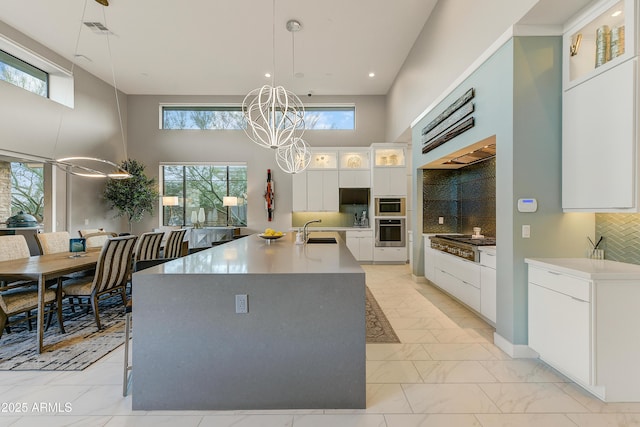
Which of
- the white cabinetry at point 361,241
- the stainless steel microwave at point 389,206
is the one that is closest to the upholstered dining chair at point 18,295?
the white cabinetry at point 361,241

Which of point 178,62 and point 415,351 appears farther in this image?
point 178,62

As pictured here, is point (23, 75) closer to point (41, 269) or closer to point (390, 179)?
point (41, 269)

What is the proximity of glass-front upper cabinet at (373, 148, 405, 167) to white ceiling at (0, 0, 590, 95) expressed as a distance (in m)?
1.49

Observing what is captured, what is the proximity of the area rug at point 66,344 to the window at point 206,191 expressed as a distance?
154 inches

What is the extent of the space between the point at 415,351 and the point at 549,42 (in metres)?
2.89

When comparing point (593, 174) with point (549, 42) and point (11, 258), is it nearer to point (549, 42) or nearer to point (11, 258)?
point (549, 42)

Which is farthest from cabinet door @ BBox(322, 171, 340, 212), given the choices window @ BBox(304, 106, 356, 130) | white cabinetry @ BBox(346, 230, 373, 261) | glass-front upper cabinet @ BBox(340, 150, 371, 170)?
window @ BBox(304, 106, 356, 130)

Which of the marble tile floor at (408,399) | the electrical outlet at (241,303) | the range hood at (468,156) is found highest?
the range hood at (468,156)

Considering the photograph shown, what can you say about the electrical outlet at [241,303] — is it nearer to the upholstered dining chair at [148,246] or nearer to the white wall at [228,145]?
the upholstered dining chair at [148,246]

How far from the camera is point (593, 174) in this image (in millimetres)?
2166

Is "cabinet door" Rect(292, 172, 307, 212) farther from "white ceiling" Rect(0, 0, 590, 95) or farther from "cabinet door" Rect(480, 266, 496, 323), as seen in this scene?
"cabinet door" Rect(480, 266, 496, 323)

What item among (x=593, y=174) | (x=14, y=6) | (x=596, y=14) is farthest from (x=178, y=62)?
(x=593, y=174)

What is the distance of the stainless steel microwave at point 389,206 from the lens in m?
6.45

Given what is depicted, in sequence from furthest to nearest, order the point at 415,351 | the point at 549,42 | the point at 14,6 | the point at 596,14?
the point at 14,6 → the point at 415,351 → the point at 549,42 → the point at 596,14
